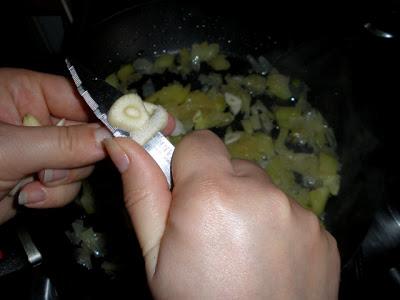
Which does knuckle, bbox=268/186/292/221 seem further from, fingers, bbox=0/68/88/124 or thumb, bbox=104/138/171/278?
fingers, bbox=0/68/88/124

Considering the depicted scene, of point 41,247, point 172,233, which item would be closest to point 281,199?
point 172,233

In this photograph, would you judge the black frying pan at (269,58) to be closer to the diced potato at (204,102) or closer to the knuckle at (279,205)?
the diced potato at (204,102)

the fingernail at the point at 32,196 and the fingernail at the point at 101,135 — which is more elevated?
the fingernail at the point at 101,135

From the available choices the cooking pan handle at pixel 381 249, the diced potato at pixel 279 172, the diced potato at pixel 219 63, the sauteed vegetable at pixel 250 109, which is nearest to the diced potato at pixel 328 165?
the sauteed vegetable at pixel 250 109

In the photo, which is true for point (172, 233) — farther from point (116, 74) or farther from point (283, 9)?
point (283, 9)

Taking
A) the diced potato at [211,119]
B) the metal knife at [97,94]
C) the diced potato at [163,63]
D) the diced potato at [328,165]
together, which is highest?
the metal knife at [97,94]

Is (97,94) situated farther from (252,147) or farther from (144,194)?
(252,147)
